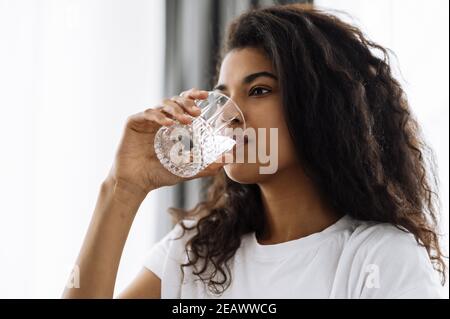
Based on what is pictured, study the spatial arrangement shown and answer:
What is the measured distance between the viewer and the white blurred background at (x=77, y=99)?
4.07 feet

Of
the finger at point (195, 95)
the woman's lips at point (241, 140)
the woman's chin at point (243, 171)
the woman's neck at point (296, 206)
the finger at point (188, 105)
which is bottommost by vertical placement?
the woman's neck at point (296, 206)

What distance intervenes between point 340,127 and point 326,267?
288 mm

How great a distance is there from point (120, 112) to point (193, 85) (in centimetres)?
29

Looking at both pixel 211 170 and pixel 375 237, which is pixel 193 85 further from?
pixel 375 237

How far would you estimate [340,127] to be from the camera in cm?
114

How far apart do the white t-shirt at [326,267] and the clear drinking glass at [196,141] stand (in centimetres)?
27

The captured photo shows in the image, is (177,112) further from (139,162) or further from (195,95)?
(139,162)

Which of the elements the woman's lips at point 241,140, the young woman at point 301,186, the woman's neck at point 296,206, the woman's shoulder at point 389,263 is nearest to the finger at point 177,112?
the young woman at point 301,186

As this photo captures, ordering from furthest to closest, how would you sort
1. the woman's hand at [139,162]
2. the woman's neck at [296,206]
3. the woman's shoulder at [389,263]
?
the woman's neck at [296,206] < the woman's hand at [139,162] < the woman's shoulder at [389,263]

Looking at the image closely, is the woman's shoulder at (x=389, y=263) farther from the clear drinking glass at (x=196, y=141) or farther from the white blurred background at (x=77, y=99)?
the white blurred background at (x=77, y=99)

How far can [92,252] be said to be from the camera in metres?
1.02

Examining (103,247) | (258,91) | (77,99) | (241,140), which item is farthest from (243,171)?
(77,99)

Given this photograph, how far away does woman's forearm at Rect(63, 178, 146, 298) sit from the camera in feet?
3.35
